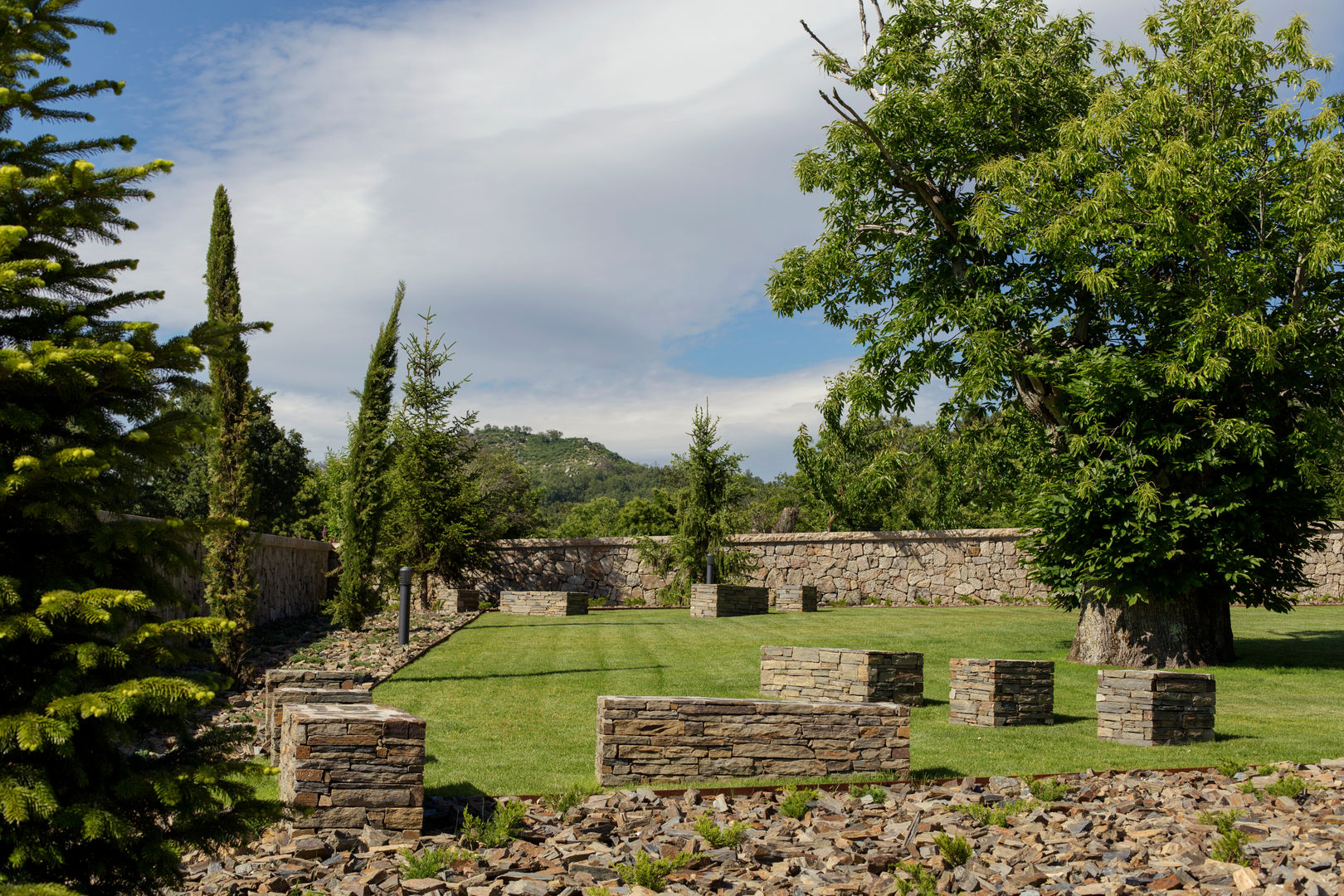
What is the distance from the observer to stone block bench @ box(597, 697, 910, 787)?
695 centimetres

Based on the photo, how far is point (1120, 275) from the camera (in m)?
13.2

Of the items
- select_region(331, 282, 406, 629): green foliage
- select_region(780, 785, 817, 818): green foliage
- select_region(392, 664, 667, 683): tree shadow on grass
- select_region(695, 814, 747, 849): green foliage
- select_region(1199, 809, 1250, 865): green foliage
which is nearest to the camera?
select_region(1199, 809, 1250, 865): green foliage

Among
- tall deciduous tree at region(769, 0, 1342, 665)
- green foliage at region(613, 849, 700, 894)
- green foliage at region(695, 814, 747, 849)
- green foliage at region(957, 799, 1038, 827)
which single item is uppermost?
tall deciduous tree at region(769, 0, 1342, 665)

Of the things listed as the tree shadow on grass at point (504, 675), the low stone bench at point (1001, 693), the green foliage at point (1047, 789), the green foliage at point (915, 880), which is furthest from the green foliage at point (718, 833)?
the tree shadow on grass at point (504, 675)

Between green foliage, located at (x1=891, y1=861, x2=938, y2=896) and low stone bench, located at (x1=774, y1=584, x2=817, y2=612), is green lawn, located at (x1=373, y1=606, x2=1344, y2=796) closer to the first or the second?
low stone bench, located at (x1=774, y1=584, x2=817, y2=612)

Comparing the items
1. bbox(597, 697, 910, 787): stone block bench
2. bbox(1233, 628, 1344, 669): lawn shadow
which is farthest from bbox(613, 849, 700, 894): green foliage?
bbox(1233, 628, 1344, 669): lawn shadow

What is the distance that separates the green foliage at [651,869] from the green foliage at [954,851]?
4.68ft

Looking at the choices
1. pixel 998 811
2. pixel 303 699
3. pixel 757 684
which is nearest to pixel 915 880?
pixel 998 811

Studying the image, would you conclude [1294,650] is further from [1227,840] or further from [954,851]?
[954,851]

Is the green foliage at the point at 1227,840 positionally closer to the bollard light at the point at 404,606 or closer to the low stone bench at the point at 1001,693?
the low stone bench at the point at 1001,693

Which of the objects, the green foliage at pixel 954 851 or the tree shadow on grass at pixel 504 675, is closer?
the green foliage at pixel 954 851

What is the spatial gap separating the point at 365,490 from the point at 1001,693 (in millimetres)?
10823

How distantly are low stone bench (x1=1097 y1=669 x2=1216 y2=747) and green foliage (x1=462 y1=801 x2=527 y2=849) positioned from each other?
18.4 feet

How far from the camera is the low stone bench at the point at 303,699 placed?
6.90 m
